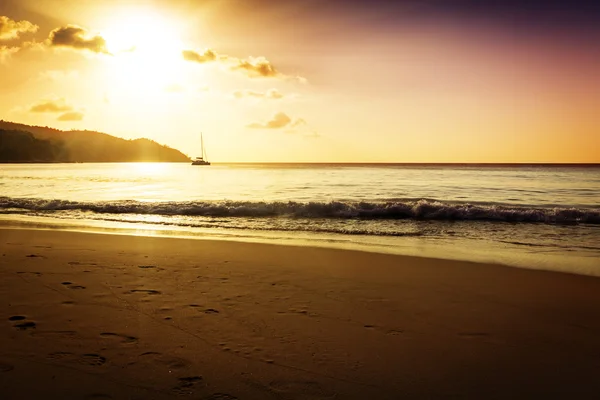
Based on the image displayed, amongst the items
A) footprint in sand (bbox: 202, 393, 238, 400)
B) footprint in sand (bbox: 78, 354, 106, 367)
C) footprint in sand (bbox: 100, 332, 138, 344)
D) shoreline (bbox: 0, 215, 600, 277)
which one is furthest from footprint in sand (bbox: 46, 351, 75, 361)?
shoreline (bbox: 0, 215, 600, 277)

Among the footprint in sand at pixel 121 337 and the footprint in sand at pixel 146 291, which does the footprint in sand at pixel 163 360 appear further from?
the footprint in sand at pixel 146 291

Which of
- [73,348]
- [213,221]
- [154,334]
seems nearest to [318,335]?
[154,334]

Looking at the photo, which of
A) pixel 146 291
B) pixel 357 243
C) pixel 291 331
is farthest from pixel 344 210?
pixel 291 331

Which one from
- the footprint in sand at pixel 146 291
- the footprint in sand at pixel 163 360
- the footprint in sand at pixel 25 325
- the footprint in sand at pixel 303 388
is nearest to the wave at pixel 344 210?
the footprint in sand at pixel 146 291

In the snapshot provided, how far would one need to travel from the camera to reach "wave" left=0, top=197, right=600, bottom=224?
18516mm

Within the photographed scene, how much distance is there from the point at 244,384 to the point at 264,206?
17463 mm

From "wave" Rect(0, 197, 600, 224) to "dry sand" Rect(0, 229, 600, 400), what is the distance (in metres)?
11.2

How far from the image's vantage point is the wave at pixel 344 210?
18516 millimetres

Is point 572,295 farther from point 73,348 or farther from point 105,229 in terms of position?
point 105,229

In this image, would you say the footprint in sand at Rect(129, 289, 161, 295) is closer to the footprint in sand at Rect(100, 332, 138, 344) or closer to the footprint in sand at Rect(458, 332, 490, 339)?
the footprint in sand at Rect(100, 332, 138, 344)

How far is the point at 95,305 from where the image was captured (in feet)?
18.1

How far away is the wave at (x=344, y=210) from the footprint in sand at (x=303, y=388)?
15.7 meters

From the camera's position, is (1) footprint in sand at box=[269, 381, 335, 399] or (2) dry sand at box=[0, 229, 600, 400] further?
(2) dry sand at box=[0, 229, 600, 400]

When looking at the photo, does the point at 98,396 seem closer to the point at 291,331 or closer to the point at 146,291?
the point at 291,331
